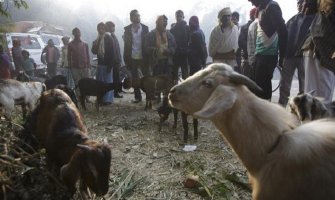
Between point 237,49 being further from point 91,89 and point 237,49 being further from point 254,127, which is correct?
point 254,127

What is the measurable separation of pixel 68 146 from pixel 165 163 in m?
1.92

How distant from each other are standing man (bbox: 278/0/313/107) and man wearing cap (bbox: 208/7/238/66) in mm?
1486

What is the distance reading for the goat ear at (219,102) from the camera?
2.72 meters

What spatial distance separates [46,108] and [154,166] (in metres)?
1.71

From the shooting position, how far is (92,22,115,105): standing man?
10.8 m

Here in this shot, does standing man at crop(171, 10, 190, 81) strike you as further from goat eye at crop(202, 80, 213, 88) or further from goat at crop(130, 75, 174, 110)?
goat eye at crop(202, 80, 213, 88)

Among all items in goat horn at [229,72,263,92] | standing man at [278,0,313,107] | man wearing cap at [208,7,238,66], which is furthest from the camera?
man wearing cap at [208,7,238,66]

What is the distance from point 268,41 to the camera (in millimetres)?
6094

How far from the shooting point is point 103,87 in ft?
34.2

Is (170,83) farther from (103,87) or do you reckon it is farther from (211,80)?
(211,80)

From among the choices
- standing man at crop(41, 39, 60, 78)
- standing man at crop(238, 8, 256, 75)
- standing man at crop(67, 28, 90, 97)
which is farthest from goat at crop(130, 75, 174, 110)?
standing man at crop(41, 39, 60, 78)


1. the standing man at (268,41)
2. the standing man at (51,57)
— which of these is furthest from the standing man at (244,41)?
the standing man at (51,57)

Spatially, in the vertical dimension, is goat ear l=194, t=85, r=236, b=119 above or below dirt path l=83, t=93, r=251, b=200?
above

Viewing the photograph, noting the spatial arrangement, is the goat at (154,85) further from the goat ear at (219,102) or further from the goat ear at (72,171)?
the goat ear at (219,102)
